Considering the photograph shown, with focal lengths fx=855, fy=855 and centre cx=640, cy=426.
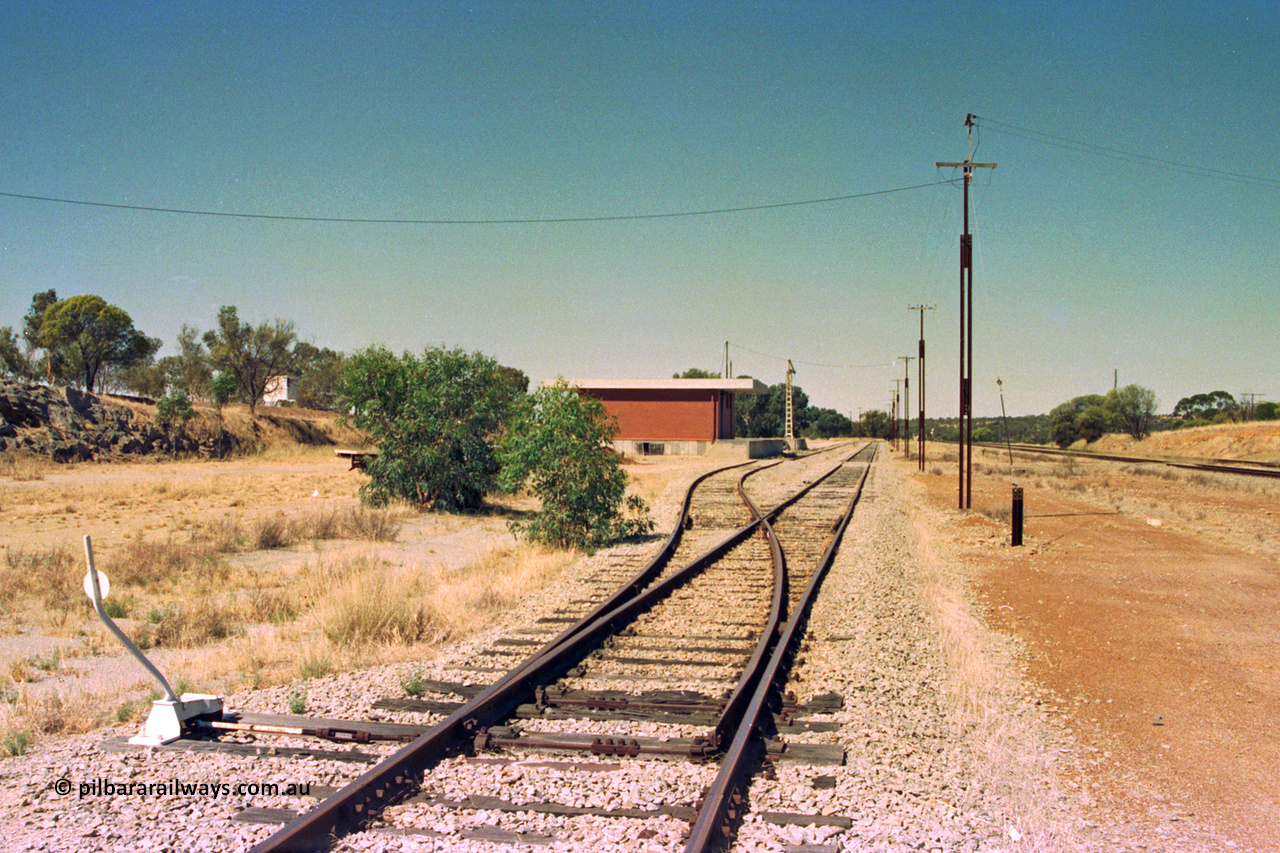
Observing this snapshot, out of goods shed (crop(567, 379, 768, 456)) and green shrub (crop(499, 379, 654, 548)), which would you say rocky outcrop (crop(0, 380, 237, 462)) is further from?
green shrub (crop(499, 379, 654, 548))

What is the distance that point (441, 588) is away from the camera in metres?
11.2

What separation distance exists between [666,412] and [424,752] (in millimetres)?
57601

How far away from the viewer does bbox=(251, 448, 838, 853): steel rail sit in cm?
401

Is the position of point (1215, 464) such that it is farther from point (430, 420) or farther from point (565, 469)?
point (565, 469)

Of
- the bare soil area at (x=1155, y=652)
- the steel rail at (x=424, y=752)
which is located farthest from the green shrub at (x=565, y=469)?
the steel rail at (x=424, y=752)

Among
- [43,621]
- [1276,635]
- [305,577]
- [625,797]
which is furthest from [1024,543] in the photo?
[43,621]

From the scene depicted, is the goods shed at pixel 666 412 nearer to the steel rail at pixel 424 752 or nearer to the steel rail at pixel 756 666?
the steel rail at pixel 756 666

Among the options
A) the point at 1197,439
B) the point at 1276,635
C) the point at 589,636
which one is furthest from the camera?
the point at 1197,439

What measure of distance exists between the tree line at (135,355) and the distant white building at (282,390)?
1.33 meters

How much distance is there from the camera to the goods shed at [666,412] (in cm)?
6188

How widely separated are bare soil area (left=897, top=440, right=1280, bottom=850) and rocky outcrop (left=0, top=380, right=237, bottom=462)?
42598 mm

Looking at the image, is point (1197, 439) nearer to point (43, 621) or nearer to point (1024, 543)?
point (1024, 543)

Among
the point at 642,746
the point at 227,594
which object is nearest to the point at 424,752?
the point at 642,746

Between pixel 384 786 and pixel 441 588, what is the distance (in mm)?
6778
